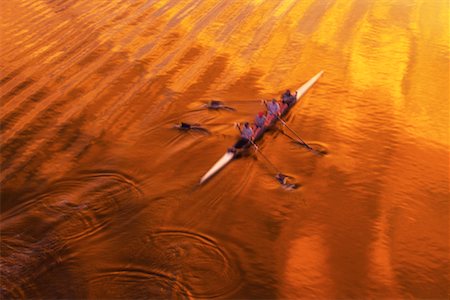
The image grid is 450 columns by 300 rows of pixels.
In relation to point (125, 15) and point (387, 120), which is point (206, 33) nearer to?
point (125, 15)

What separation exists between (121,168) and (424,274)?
107 inches

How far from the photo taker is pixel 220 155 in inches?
189

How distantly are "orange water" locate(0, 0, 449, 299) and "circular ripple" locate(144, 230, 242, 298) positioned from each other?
12 millimetres

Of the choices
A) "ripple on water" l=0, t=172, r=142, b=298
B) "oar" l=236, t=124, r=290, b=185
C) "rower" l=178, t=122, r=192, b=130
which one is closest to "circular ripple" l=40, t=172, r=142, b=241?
"ripple on water" l=0, t=172, r=142, b=298

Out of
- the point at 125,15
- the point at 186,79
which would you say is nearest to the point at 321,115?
the point at 186,79

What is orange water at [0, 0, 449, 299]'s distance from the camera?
3.64m

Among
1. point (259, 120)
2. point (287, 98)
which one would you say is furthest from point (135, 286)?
point (287, 98)

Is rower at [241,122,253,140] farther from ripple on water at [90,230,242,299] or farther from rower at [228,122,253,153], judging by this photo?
ripple on water at [90,230,242,299]

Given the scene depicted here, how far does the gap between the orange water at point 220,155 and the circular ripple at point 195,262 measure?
0.01m

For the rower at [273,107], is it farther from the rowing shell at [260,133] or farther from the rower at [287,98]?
the rower at [287,98]

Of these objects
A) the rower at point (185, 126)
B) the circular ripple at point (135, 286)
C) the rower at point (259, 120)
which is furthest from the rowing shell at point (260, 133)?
the circular ripple at point (135, 286)

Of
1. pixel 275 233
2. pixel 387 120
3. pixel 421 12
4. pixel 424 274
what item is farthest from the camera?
pixel 421 12

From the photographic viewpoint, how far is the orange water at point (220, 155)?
3641 millimetres

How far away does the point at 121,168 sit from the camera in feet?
15.3
